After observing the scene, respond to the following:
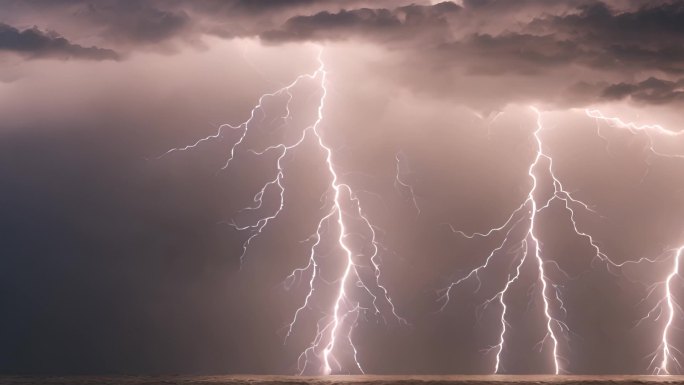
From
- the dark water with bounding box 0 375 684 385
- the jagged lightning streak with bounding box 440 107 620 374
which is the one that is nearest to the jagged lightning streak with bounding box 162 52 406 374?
the jagged lightning streak with bounding box 440 107 620 374

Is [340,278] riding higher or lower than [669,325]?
higher

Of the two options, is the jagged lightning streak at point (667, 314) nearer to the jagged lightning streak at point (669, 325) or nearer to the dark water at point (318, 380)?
the jagged lightning streak at point (669, 325)

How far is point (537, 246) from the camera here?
5.92m

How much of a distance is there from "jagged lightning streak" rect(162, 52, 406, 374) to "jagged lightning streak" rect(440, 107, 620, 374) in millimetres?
741

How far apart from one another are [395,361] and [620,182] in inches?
107

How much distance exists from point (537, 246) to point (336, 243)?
188 centimetres

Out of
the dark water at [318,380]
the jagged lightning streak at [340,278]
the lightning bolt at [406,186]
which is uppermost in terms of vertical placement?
the lightning bolt at [406,186]

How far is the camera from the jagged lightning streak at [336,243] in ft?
18.5

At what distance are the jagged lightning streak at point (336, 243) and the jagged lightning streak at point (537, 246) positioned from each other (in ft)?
2.43

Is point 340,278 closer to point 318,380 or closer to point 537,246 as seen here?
point 318,380

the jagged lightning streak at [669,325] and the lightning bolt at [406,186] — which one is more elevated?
the lightning bolt at [406,186]

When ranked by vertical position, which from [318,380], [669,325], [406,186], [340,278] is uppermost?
[406,186]

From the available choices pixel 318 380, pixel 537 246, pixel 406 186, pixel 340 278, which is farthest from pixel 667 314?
pixel 318 380

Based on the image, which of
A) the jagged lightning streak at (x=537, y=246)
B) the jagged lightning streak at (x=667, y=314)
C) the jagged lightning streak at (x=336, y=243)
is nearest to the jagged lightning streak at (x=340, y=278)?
the jagged lightning streak at (x=336, y=243)
